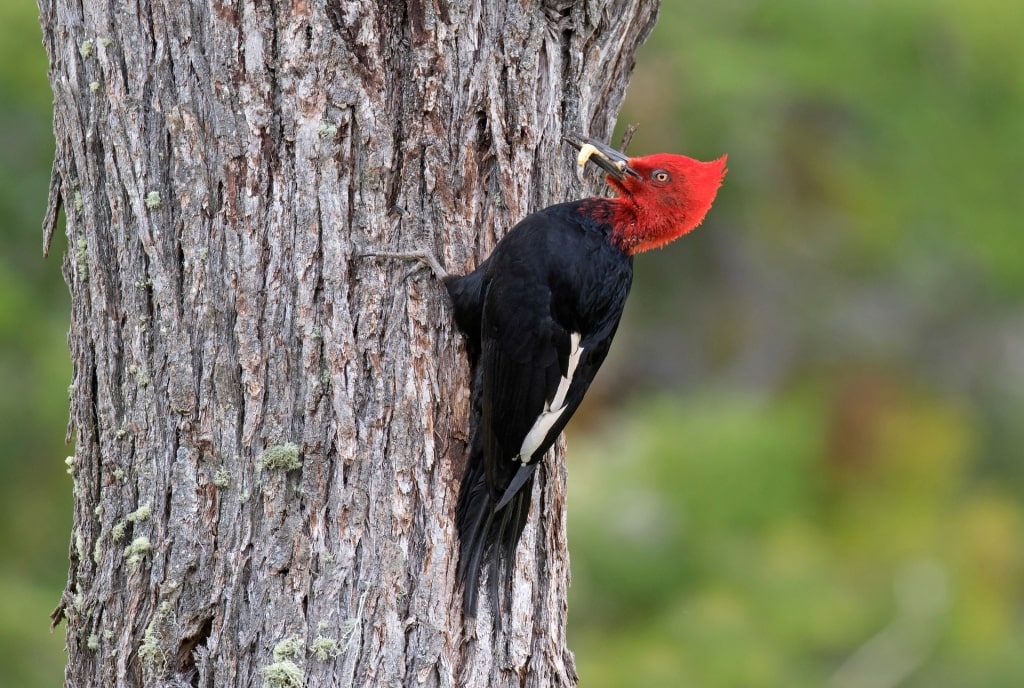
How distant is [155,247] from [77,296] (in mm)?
261

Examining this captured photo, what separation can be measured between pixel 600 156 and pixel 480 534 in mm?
1082

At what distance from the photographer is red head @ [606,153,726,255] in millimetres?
3094

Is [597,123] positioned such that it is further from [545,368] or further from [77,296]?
[77,296]

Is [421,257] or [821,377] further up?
[821,377]

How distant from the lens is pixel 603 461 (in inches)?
198

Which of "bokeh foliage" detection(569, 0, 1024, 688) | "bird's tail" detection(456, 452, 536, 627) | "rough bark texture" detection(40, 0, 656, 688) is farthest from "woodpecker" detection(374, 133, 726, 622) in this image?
"bokeh foliage" detection(569, 0, 1024, 688)

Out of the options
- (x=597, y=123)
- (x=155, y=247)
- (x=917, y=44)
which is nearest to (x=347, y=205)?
(x=155, y=247)

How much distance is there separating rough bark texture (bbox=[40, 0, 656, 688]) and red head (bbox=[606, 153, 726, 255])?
2.57ft

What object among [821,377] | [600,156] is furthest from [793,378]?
[600,156]

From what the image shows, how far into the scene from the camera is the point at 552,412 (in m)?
2.78

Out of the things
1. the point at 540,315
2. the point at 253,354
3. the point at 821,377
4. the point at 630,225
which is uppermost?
the point at 821,377

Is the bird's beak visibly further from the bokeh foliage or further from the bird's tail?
the bokeh foliage

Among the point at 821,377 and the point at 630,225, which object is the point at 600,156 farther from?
the point at 821,377

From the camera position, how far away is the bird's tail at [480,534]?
2486 millimetres
